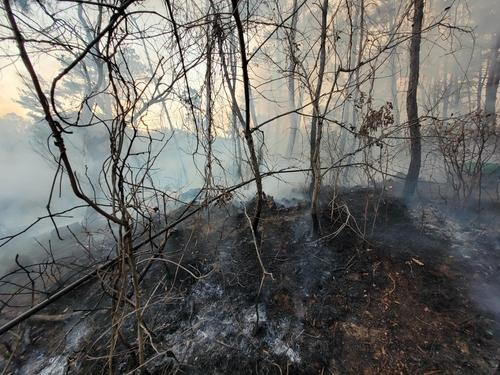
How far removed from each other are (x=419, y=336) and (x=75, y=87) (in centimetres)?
2033

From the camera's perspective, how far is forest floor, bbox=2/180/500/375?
2.03m

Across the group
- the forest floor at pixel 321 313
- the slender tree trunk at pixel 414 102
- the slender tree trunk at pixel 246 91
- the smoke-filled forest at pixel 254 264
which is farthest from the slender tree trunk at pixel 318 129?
the slender tree trunk at pixel 414 102

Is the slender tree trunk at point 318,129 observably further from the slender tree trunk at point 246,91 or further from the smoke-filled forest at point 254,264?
the slender tree trunk at point 246,91

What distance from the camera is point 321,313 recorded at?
2.53m

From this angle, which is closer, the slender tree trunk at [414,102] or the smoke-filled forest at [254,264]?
the smoke-filled forest at [254,264]

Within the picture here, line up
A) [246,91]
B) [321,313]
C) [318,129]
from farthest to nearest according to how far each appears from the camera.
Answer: [318,129], [321,313], [246,91]

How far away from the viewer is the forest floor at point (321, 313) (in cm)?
203

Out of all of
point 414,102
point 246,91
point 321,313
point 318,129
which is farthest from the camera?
point 414,102

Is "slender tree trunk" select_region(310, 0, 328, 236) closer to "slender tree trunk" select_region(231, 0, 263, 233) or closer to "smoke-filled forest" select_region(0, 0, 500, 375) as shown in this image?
"smoke-filled forest" select_region(0, 0, 500, 375)

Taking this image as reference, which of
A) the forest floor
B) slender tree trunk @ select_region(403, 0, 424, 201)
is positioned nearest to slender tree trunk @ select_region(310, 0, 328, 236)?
the forest floor

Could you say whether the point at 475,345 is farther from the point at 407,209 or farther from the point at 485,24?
the point at 485,24

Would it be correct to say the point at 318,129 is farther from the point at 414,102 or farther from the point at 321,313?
the point at 414,102

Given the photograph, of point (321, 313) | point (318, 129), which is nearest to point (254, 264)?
point (321, 313)

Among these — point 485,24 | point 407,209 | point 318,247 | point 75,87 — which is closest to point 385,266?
point 318,247
